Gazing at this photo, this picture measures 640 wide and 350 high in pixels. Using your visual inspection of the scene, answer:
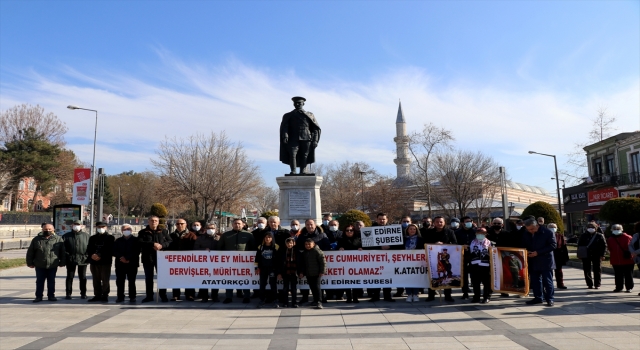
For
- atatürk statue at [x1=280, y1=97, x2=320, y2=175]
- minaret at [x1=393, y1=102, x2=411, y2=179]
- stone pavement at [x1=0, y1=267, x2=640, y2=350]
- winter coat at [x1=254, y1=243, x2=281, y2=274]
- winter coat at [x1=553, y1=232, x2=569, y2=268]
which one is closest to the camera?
stone pavement at [x1=0, y1=267, x2=640, y2=350]

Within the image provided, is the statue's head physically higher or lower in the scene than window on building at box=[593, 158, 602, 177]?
lower

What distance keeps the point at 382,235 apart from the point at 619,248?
5530mm

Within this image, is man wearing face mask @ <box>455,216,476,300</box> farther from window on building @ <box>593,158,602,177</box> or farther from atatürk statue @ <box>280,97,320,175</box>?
window on building @ <box>593,158,602,177</box>

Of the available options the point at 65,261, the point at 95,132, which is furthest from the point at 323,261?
the point at 95,132

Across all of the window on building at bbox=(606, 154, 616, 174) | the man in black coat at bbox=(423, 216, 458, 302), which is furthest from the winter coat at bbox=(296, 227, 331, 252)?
the window on building at bbox=(606, 154, 616, 174)

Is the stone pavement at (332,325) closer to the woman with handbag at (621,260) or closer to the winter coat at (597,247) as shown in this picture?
the woman with handbag at (621,260)

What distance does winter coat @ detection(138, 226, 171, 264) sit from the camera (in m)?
10.8

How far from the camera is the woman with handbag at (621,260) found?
11109 millimetres

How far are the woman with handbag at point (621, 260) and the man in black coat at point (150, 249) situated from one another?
10.2 metres

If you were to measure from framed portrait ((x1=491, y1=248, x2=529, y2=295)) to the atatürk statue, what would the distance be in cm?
796

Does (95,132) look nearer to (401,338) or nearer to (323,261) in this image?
(323,261)

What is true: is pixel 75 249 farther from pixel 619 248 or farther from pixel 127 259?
pixel 619 248

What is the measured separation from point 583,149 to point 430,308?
4651 centimetres

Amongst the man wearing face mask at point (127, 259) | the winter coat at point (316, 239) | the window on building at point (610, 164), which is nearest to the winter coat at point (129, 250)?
the man wearing face mask at point (127, 259)
